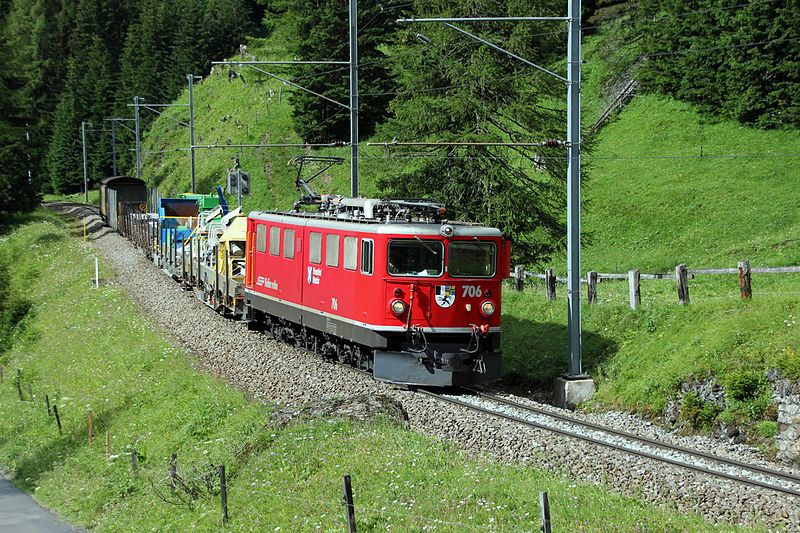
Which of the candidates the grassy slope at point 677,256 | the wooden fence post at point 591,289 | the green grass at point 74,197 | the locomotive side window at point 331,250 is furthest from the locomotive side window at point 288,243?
the green grass at point 74,197

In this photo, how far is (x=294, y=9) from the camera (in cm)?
5909

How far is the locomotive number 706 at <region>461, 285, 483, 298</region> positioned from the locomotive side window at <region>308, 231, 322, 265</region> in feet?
12.0

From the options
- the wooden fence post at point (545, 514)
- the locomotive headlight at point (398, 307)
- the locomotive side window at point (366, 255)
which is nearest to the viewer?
the wooden fence post at point (545, 514)

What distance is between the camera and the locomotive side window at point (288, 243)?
22.3 meters

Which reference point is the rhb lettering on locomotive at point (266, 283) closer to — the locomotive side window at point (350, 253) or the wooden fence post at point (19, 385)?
the locomotive side window at point (350, 253)

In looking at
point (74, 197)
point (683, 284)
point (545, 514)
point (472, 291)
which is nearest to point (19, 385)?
point (472, 291)

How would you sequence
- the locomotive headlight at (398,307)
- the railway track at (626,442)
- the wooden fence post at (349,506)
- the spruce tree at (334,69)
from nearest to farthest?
the wooden fence post at (349,506)
the railway track at (626,442)
the locomotive headlight at (398,307)
the spruce tree at (334,69)

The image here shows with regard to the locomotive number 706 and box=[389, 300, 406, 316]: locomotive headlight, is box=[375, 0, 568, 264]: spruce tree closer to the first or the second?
the locomotive number 706

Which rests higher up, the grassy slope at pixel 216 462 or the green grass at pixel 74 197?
the green grass at pixel 74 197

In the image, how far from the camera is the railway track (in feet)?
41.1

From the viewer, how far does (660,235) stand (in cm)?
3584

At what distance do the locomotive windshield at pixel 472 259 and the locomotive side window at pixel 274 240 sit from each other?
20.3 feet

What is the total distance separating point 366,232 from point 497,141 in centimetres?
786

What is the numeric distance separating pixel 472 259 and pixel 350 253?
236 centimetres
